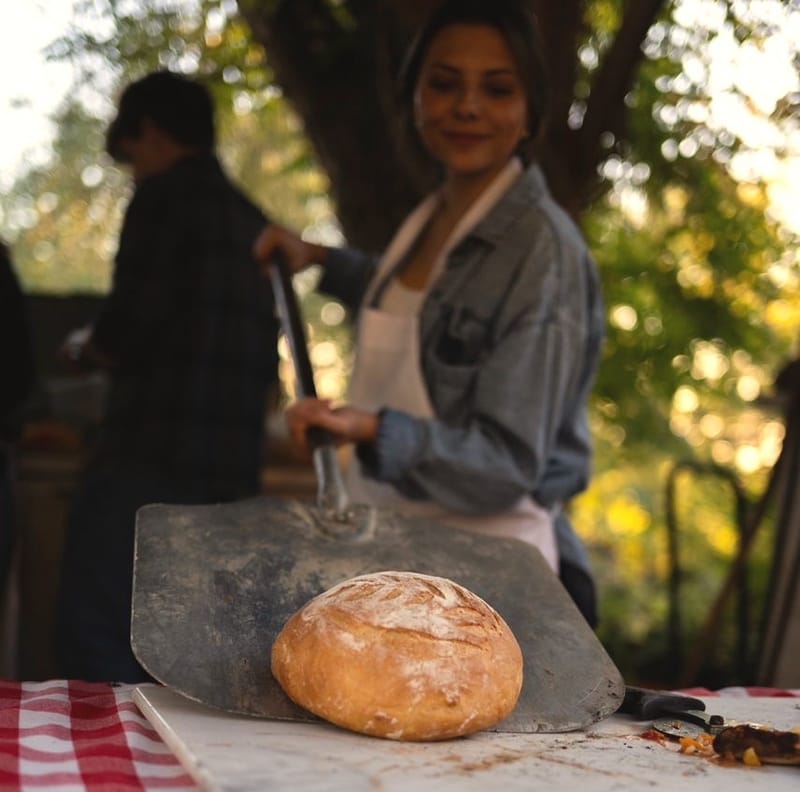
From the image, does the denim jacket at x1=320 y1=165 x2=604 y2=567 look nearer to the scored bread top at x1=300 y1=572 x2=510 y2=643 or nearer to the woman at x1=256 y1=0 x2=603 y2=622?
the woman at x1=256 y1=0 x2=603 y2=622

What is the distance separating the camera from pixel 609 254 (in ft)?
13.5

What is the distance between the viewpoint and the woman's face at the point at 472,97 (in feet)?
6.91

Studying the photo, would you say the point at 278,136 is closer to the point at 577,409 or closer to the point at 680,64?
the point at 680,64

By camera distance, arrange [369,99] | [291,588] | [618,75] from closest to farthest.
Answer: [291,588] → [618,75] → [369,99]

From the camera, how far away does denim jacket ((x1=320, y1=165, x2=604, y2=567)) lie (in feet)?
6.21

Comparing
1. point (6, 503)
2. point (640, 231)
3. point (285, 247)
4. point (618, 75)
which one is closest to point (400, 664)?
point (285, 247)

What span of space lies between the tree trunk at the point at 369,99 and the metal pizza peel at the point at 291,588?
1.30 meters

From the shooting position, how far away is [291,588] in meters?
1.50

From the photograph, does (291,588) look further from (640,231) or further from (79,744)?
(640,231)

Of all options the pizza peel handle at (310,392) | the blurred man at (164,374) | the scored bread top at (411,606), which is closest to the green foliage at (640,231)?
the blurred man at (164,374)

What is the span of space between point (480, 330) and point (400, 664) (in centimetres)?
91

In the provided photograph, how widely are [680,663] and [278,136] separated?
2703 millimetres

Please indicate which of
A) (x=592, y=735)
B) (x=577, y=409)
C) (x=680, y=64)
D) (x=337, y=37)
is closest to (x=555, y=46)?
(x=680, y=64)

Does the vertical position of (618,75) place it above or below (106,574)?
above
